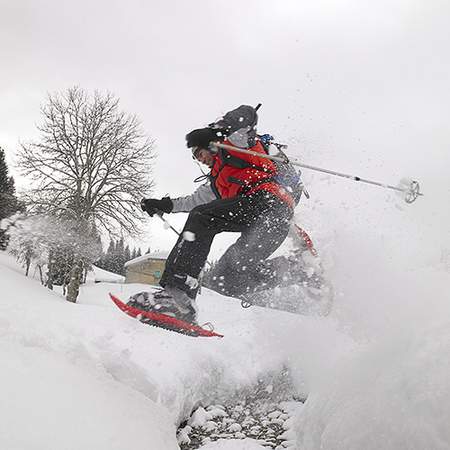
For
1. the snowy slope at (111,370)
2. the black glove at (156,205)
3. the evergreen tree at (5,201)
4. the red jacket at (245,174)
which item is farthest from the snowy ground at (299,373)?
the evergreen tree at (5,201)

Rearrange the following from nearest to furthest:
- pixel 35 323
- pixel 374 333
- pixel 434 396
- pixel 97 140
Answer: pixel 434 396 < pixel 374 333 < pixel 35 323 < pixel 97 140

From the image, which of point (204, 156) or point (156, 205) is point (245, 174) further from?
point (156, 205)

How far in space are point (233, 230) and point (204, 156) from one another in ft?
2.47

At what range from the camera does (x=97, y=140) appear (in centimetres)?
1947

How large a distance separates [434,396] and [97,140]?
19346 millimetres

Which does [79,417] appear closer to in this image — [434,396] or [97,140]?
[434,396]

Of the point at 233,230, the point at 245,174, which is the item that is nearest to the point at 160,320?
the point at 233,230

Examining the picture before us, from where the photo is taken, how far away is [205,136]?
3936 mm

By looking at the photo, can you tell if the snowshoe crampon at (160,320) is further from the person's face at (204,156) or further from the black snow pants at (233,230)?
the person's face at (204,156)

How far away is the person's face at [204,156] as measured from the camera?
159 inches

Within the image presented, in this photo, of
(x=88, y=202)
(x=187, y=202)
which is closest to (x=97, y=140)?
(x=88, y=202)

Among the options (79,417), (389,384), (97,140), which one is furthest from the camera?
(97,140)

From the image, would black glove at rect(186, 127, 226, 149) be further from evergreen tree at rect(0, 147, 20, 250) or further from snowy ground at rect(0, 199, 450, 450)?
Result: evergreen tree at rect(0, 147, 20, 250)

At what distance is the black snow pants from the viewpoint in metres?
3.83
